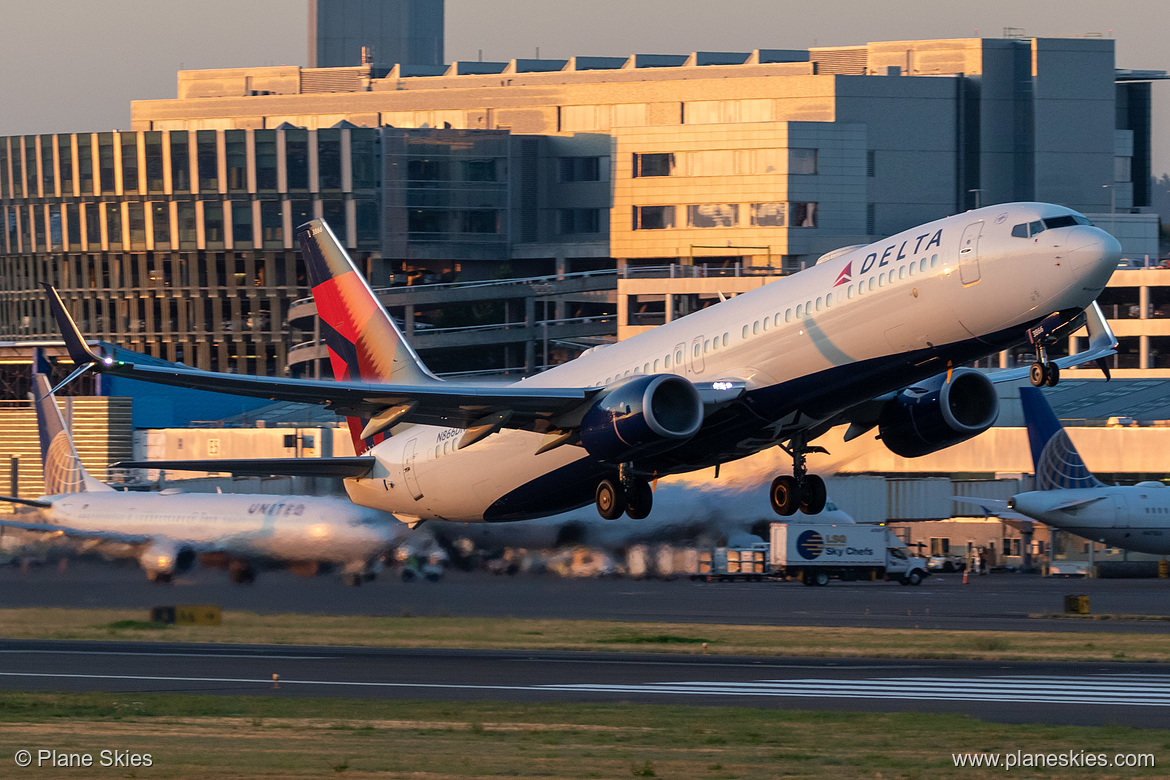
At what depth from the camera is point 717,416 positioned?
3475 cm

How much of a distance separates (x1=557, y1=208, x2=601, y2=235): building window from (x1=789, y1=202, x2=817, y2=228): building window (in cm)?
2514

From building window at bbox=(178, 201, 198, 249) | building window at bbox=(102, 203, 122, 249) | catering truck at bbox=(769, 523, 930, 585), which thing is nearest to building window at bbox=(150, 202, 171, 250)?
building window at bbox=(178, 201, 198, 249)

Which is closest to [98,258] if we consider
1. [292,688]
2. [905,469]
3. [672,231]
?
[672,231]

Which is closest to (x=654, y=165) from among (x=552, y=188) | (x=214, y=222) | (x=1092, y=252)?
(x=552, y=188)

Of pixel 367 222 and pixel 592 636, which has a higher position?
pixel 367 222

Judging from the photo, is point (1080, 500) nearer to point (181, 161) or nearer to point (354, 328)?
point (354, 328)

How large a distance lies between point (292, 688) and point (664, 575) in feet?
72.9

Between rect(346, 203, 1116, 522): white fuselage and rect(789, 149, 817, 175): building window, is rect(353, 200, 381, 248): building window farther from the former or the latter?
rect(346, 203, 1116, 522): white fuselage

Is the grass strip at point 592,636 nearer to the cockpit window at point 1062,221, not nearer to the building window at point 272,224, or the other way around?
the cockpit window at point 1062,221

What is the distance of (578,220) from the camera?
159375 mm

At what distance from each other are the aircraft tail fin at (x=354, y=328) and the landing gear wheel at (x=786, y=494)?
40.2ft

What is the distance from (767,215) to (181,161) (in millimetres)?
56554

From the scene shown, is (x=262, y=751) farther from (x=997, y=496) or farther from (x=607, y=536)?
(x=997, y=496)

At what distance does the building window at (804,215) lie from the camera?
140 m
